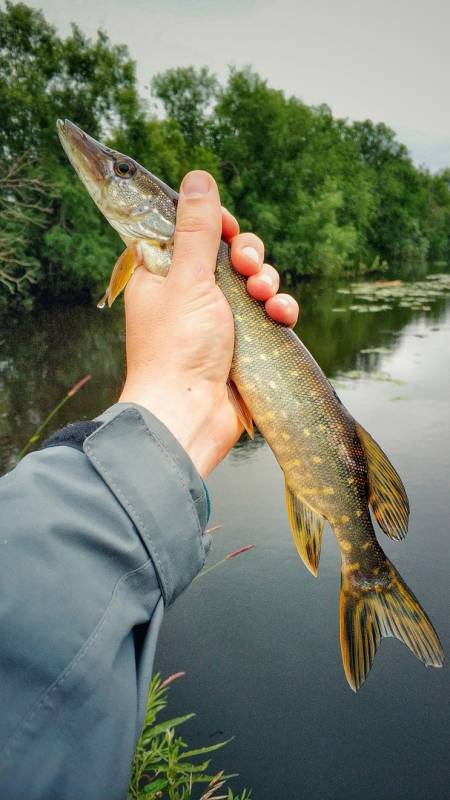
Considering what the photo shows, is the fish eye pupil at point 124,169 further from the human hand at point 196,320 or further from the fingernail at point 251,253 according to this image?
the fingernail at point 251,253

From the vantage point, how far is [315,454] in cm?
205

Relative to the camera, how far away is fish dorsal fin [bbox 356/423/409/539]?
1.96 m

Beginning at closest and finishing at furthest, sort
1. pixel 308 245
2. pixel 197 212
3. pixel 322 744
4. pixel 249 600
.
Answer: pixel 197 212 → pixel 322 744 → pixel 249 600 → pixel 308 245

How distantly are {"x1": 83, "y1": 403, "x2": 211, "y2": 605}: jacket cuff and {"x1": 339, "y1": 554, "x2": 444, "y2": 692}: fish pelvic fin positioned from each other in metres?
0.98

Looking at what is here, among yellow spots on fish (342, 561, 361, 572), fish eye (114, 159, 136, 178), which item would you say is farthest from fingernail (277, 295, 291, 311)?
yellow spots on fish (342, 561, 361, 572)

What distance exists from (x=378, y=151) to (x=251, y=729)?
51.8 meters

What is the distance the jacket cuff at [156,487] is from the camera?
1.07m

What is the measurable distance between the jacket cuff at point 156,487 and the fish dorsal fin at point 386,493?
3.11ft

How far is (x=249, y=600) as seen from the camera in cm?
464

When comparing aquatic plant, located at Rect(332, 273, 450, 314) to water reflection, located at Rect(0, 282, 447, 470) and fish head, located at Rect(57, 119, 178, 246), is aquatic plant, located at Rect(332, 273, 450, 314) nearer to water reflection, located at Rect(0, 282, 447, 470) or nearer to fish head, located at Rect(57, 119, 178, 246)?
water reflection, located at Rect(0, 282, 447, 470)

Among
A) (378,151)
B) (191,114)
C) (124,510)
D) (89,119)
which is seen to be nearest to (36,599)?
(124,510)

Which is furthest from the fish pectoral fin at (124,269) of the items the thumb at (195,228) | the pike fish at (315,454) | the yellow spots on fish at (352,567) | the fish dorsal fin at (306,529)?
the yellow spots on fish at (352,567)

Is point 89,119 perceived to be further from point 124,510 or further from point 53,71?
point 124,510

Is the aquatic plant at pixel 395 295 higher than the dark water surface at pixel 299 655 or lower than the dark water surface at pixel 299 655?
higher
